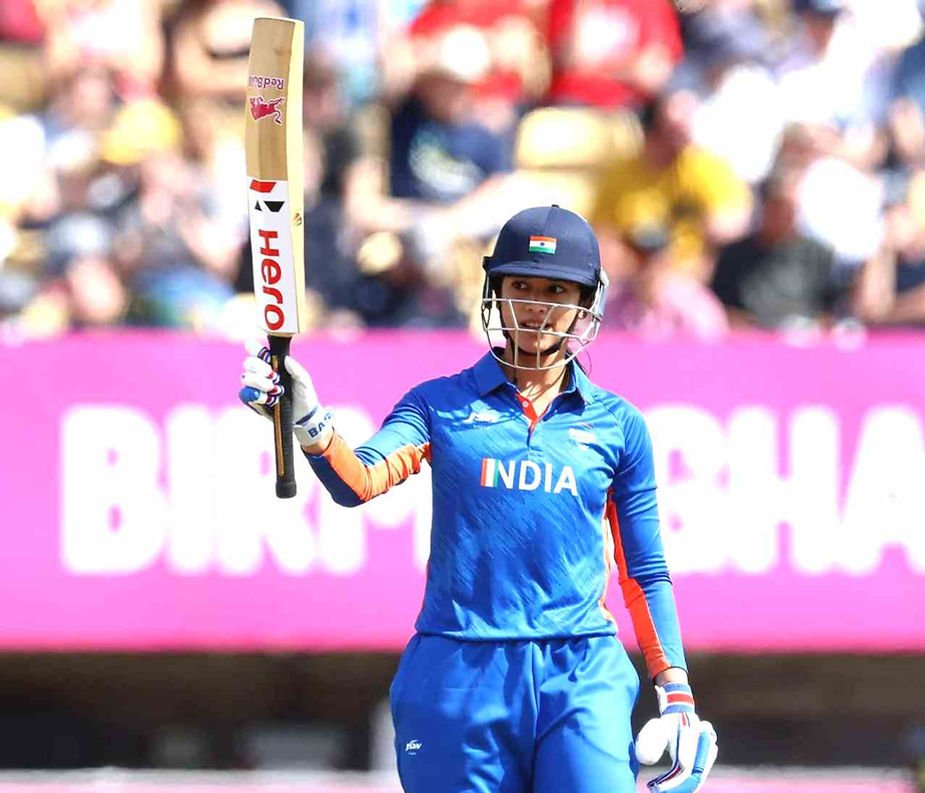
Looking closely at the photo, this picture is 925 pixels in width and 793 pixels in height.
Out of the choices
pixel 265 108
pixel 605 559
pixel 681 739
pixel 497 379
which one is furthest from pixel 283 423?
pixel 681 739

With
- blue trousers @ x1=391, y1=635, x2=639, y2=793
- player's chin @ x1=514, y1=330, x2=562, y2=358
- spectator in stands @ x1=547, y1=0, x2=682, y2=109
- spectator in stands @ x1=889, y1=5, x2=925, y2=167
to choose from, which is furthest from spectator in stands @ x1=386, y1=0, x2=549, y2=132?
blue trousers @ x1=391, y1=635, x2=639, y2=793

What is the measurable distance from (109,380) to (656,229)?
2459 mm

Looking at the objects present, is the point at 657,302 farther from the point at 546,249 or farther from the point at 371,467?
the point at 371,467

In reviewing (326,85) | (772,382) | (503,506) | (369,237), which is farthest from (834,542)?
(503,506)

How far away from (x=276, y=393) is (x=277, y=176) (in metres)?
0.52

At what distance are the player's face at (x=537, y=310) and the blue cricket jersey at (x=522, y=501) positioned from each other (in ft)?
0.35

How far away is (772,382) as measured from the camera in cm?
760

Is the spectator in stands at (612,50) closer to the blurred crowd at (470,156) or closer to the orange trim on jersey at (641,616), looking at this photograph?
the blurred crowd at (470,156)

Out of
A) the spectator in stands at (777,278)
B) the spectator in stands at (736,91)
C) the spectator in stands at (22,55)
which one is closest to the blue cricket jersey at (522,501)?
the spectator in stands at (777,278)

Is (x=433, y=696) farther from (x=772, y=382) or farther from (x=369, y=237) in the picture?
(x=369, y=237)

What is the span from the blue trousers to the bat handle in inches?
18.3

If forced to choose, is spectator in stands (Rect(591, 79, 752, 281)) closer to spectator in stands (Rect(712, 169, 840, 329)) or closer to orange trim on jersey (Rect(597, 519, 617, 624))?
spectator in stands (Rect(712, 169, 840, 329))

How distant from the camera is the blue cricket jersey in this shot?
405cm

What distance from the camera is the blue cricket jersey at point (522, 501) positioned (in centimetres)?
405
